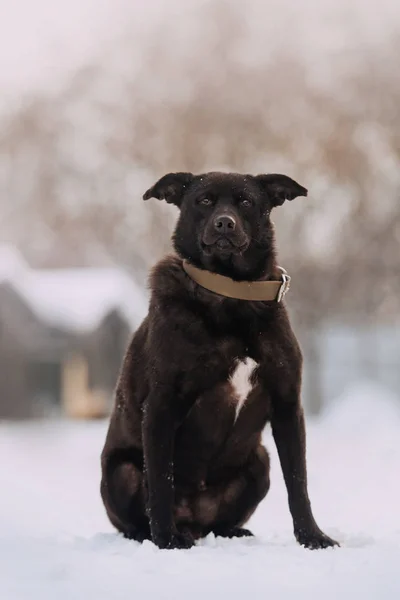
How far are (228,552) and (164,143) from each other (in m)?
20.3

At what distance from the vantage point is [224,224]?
382cm

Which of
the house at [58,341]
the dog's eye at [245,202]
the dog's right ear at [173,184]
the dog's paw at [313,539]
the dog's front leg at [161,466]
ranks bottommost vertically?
the house at [58,341]

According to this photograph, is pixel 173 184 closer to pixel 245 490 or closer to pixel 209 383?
pixel 209 383

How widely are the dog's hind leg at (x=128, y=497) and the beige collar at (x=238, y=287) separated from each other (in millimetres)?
926

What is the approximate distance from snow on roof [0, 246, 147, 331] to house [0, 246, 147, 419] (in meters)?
0.02

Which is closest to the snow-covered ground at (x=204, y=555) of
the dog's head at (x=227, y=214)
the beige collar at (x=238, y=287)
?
the beige collar at (x=238, y=287)

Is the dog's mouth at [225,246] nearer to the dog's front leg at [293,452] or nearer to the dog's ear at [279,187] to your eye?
the dog's ear at [279,187]

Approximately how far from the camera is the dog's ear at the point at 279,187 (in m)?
4.16

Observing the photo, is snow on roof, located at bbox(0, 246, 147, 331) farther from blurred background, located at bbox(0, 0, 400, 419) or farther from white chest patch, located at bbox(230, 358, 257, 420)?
white chest patch, located at bbox(230, 358, 257, 420)

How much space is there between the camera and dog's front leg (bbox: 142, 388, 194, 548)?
384cm

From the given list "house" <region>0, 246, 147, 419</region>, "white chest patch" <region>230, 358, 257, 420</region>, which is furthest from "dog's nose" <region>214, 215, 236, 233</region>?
"house" <region>0, 246, 147, 419</region>

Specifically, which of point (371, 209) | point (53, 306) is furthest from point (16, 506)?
point (371, 209)

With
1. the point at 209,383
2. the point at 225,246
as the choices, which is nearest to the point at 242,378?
the point at 209,383

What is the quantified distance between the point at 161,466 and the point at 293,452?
60cm
